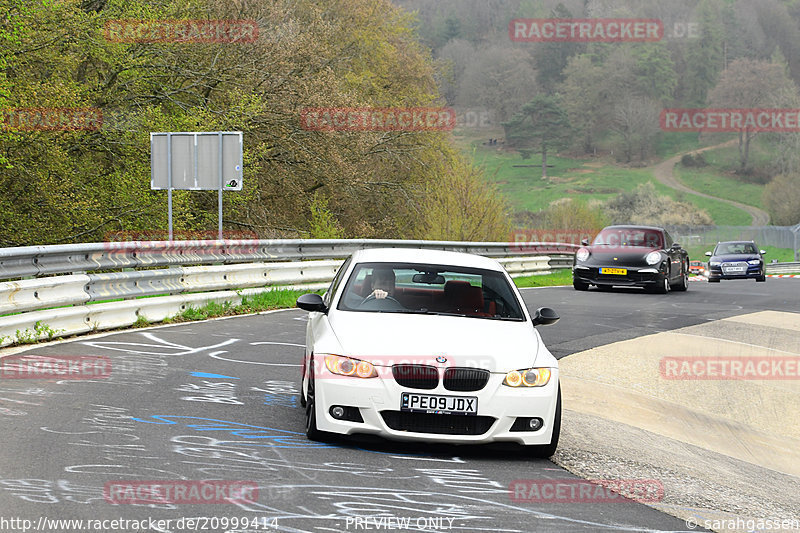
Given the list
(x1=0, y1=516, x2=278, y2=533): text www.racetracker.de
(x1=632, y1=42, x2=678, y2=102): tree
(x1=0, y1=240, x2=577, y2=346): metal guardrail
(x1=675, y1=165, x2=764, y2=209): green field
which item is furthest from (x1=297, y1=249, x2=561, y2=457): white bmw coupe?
(x1=632, y1=42, x2=678, y2=102): tree

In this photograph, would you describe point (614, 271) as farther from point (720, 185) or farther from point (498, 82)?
point (498, 82)

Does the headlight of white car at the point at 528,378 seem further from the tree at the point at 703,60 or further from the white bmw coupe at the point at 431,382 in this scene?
the tree at the point at 703,60

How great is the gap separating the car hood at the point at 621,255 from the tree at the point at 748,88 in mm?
131187

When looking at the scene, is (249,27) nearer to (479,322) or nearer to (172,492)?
(479,322)

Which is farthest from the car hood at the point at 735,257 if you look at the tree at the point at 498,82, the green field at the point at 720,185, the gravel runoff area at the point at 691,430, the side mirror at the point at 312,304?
the tree at the point at 498,82

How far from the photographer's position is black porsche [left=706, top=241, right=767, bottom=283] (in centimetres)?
3325

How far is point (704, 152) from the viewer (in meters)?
155

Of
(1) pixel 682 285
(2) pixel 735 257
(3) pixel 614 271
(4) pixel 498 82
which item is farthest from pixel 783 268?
(4) pixel 498 82

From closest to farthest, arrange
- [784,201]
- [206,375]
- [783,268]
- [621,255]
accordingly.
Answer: [206,375]
[621,255]
[783,268]
[784,201]

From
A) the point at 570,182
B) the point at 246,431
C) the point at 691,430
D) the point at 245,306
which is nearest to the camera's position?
the point at 246,431

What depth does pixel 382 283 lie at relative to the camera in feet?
25.1

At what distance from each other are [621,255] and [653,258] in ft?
2.34

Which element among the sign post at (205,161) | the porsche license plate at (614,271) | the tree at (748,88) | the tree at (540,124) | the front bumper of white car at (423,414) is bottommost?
the front bumper of white car at (423,414)

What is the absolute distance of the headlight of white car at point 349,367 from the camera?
20.9 feet
